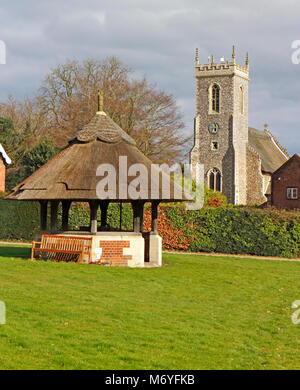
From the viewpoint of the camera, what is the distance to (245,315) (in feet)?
43.9

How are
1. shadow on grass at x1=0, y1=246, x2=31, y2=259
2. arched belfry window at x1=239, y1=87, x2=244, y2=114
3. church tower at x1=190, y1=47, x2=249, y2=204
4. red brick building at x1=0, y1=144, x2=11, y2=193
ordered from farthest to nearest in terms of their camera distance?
arched belfry window at x1=239, y1=87, x2=244, y2=114
church tower at x1=190, y1=47, x2=249, y2=204
red brick building at x1=0, y1=144, x2=11, y2=193
shadow on grass at x1=0, y1=246, x2=31, y2=259

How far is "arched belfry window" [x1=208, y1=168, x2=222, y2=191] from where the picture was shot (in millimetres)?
76500

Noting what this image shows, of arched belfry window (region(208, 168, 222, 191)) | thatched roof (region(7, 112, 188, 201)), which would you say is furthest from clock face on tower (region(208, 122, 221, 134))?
thatched roof (region(7, 112, 188, 201))

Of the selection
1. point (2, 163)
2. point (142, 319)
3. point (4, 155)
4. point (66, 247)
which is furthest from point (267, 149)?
point (142, 319)

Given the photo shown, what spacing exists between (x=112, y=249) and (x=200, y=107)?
61327mm

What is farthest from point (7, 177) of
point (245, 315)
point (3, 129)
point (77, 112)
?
point (245, 315)

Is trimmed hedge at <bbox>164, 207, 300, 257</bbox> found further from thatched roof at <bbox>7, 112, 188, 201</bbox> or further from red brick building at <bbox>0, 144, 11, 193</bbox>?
red brick building at <bbox>0, 144, 11, 193</bbox>

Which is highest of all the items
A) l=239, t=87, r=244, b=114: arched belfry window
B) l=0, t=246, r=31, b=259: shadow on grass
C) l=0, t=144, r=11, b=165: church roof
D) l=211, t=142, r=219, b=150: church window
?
l=239, t=87, r=244, b=114: arched belfry window

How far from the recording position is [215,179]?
76812mm

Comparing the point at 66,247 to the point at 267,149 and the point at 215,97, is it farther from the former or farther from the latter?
the point at 267,149

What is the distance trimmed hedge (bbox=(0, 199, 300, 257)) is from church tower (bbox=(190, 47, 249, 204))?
45420 millimetres

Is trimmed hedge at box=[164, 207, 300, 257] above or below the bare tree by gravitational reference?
below

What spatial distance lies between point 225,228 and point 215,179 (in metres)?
47.8

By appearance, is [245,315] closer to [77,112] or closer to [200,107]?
[77,112]
